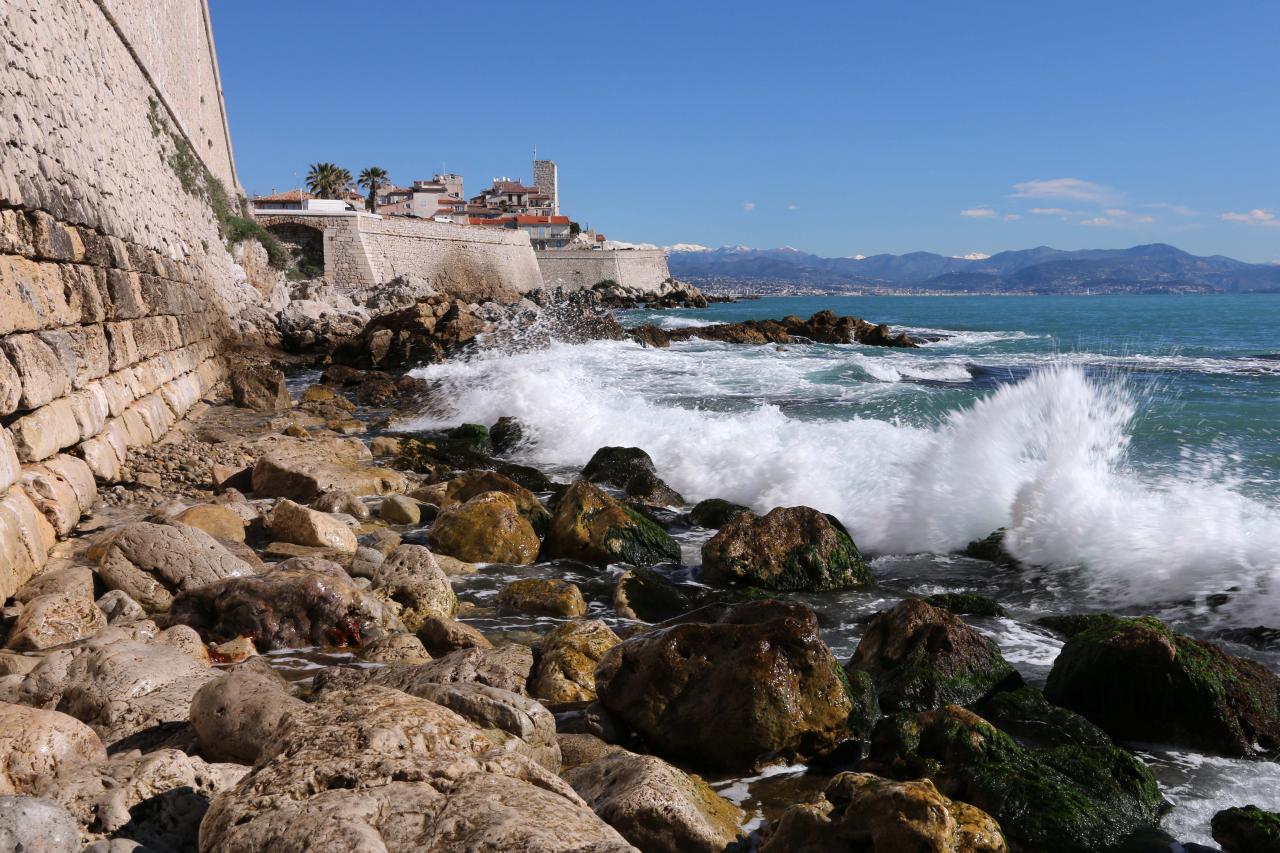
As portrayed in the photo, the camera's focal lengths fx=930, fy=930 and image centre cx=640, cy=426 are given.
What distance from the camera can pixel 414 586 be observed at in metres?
5.45

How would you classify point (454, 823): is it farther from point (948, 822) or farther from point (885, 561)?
point (885, 561)

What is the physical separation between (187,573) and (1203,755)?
5.06 m

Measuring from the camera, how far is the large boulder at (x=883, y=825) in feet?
9.41

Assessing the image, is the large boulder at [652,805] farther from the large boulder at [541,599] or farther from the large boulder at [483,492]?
the large boulder at [483,492]

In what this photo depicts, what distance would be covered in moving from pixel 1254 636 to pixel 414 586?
4916 mm

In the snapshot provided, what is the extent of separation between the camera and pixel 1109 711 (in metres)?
4.32

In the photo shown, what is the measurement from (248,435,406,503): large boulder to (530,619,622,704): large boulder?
406cm

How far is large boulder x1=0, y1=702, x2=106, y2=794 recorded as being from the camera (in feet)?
8.78

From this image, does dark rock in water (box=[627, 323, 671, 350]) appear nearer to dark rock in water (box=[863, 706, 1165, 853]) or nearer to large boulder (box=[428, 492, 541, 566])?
large boulder (box=[428, 492, 541, 566])

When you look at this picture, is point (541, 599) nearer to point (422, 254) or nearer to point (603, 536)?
point (603, 536)

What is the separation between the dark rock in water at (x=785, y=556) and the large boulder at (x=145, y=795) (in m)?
4.18

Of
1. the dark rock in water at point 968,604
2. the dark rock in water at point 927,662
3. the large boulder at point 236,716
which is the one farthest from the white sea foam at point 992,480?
the large boulder at point 236,716

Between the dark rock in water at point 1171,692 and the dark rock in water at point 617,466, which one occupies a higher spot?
the dark rock in water at point 1171,692

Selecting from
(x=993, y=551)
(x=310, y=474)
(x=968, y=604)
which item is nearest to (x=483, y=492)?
(x=310, y=474)
